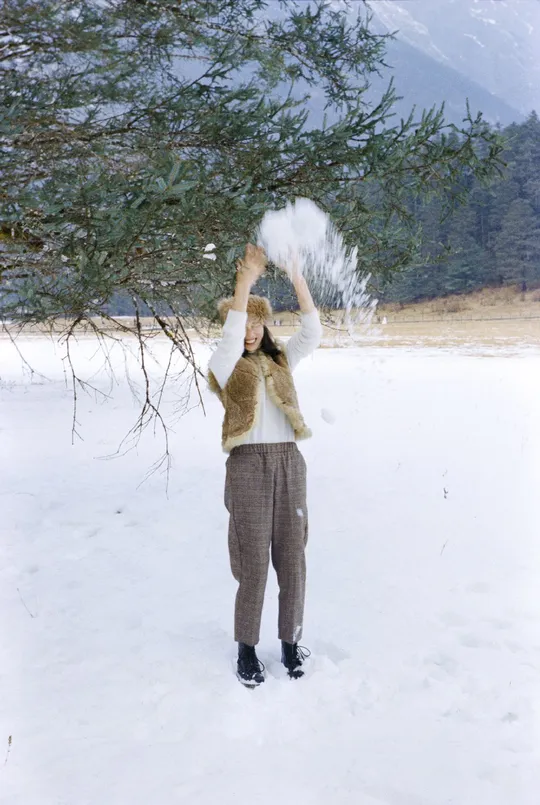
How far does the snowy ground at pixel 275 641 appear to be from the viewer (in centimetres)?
249

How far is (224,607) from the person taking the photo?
13.5 feet

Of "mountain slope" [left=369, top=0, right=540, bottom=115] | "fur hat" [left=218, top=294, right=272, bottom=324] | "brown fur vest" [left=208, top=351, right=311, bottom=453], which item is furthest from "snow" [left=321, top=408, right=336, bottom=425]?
"mountain slope" [left=369, top=0, right=540, bottom=115]

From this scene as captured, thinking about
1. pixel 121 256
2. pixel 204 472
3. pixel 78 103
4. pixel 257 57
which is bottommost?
pixel 204 472

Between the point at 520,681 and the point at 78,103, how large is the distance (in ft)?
13.5

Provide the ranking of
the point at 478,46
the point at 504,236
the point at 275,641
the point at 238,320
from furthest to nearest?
the point at 478,46
the point at 504,236
the point at 275,641
the point at 238,320

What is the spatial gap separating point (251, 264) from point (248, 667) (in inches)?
82.0

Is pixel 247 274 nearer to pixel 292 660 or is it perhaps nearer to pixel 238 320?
pixel 238 320

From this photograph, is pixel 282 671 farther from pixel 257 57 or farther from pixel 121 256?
pixel 257 57

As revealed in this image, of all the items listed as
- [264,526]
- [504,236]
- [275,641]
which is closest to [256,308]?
[264,526]

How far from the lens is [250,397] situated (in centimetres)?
306

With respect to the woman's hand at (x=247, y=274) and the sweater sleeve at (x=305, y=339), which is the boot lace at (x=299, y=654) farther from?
the woman's hand at (x=247, y=274)

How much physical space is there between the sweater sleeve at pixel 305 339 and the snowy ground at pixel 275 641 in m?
1.06

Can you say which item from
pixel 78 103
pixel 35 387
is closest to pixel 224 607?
pixel 78 103

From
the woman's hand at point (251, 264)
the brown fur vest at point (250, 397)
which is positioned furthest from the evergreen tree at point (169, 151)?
the brown fur vest at point (250, 397)
